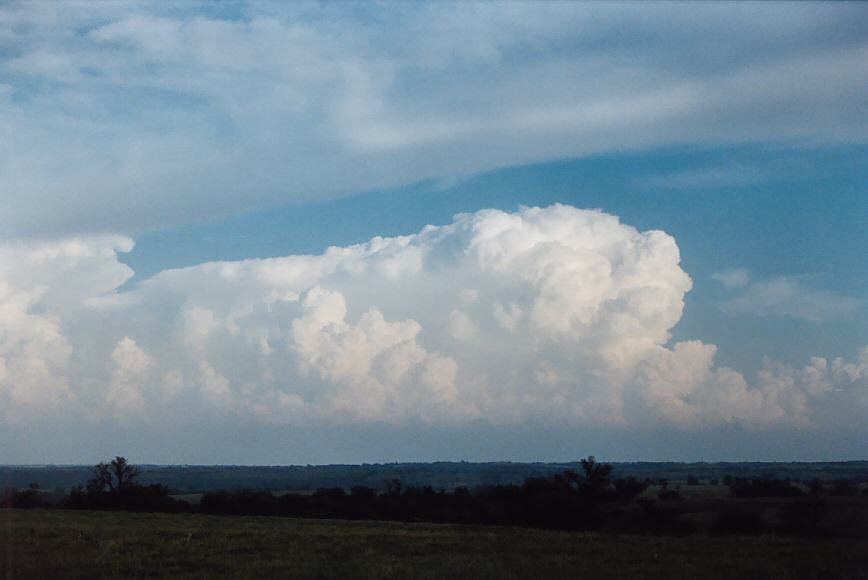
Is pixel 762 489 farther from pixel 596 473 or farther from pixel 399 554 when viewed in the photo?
pixel 399 554

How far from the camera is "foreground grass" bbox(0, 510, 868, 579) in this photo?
74.2 feet

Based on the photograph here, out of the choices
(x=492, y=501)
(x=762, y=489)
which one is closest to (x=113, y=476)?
(x=492, y=501)

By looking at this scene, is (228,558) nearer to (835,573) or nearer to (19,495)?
(835,573)

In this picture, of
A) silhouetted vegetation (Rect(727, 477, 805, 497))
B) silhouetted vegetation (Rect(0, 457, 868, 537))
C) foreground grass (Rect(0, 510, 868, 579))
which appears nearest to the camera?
foreground grass (Rect(0, 510, 868, 579))

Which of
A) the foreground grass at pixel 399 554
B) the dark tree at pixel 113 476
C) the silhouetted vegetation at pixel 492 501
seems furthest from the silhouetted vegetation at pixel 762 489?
the dark tree at pixel 113 476

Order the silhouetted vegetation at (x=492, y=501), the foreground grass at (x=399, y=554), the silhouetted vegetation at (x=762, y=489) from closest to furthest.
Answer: the foreground grass at (x=399, y=554) < the silhouetted vegetation at (x=492, y=501) < the silhouetted vegetation at (x=762, y=489)

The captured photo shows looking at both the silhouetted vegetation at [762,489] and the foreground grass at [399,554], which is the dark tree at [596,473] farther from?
the foreground grass at [399,554]

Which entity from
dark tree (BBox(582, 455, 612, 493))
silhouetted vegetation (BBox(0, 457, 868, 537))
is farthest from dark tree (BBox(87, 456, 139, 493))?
dark tree (BBox(582, 455, 612, 493))

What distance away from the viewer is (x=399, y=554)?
27.2 m

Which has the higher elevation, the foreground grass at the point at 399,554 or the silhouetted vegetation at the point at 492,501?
the foreground grass at the point at 399,554

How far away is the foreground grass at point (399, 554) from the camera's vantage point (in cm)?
2261

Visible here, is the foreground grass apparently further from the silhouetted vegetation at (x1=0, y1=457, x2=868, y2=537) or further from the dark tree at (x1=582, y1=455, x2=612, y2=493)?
the dark tree at (x1=582, y1=455, x2=612, y2=493)

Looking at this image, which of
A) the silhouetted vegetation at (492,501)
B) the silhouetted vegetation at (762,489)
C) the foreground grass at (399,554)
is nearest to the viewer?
the foreground grass at (399,554)

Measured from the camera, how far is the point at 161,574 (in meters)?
22.8
